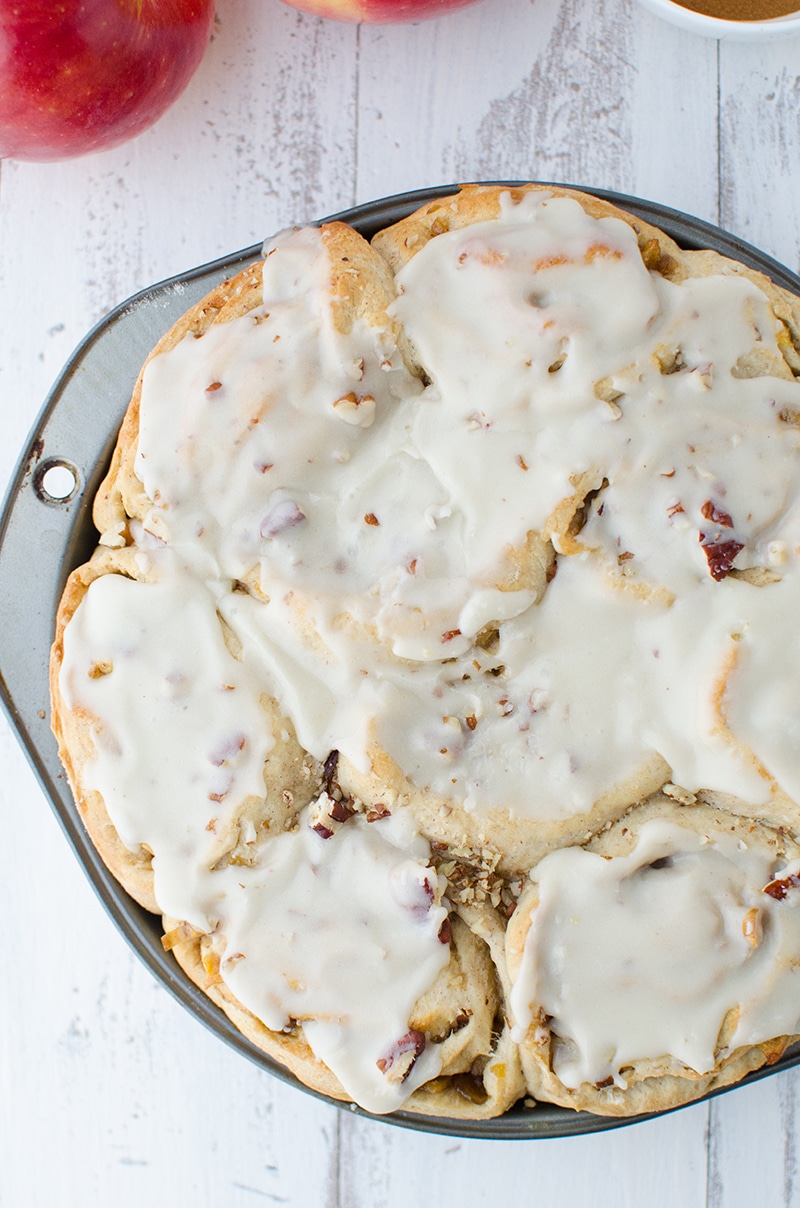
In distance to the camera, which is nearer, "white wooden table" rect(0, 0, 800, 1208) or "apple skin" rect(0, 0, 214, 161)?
"apple skin" rect(0, 0, 214, 161)

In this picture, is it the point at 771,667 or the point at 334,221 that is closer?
the point at 771,667

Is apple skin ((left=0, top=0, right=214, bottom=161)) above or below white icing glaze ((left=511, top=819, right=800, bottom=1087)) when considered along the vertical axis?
above

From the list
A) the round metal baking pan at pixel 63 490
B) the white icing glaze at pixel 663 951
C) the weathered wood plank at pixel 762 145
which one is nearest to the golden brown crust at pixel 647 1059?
the white icing glaze at pixel 663 951

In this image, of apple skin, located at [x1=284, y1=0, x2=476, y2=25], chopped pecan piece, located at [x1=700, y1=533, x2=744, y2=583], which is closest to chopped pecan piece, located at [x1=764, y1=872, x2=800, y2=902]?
chopped pecan piece, located at [x1=700, y1=533, x2=744, y2=583]

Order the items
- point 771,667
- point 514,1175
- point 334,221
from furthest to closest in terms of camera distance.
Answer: point 514,1175 → point 334,221 → point 771,667

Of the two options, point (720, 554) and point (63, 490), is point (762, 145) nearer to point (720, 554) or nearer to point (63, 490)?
point (720, 554)

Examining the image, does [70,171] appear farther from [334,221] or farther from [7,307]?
[334,221]

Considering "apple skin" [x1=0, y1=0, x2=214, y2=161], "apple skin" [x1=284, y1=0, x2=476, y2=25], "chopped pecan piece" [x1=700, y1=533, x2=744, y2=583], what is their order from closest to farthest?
"chopped pecan piece" [x1=700, y1=533, x2=744, y2=583] < "apple skin" [x1=0, y1=0, x2=214, y2=161] < "apple skin" [x1=284, y1=0, x2=476, y2=25]

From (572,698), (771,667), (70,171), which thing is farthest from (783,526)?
(70,171)

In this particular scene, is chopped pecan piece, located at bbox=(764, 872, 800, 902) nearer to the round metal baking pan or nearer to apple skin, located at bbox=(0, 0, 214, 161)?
the round metal baking pan
